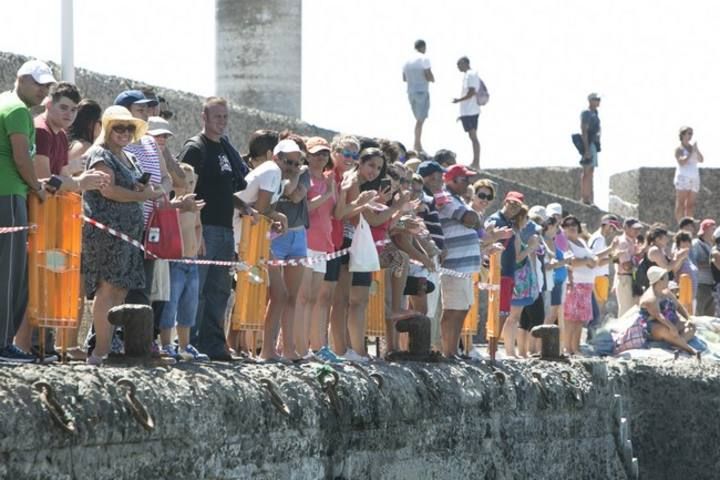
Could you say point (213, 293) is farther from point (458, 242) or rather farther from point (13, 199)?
point (458, 242)

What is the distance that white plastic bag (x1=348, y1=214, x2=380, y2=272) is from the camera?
13.9 meters

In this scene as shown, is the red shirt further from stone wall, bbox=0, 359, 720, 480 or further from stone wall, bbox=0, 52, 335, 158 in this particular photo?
stone wall, bbox=0, 52, 335, 158

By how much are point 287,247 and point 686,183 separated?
15445 millimetres

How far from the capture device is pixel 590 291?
65.8 feet

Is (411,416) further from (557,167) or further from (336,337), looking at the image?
(557,167)

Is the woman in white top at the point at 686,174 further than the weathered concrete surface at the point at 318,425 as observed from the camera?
Yes

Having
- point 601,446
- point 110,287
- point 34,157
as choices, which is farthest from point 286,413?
point 601,446

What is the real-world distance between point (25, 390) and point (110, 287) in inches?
103

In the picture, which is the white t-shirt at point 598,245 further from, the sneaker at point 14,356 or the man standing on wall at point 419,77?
the sneaker at point 14,356

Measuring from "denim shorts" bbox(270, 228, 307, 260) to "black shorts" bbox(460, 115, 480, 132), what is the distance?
12.6 meters

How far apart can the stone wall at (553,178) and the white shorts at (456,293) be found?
15.7 meters

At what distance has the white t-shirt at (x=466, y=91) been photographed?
25.3 meters

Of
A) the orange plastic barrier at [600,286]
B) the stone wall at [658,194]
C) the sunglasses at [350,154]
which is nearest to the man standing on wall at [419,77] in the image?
the orange plastic barrier at [600,286]

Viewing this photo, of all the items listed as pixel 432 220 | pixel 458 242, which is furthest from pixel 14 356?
pixel 458 242
